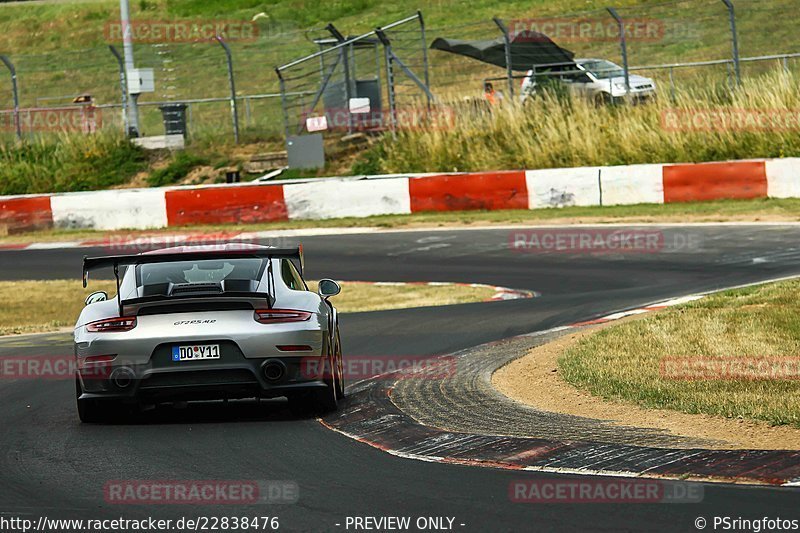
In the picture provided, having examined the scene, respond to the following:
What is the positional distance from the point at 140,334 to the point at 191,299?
409mm

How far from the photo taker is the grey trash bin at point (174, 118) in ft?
109

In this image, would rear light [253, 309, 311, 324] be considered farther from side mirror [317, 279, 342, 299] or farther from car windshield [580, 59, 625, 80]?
car windshield [580, 59, 625, 80]

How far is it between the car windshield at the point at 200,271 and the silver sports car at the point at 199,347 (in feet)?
0.55

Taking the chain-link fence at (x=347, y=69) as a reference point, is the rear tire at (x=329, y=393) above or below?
below

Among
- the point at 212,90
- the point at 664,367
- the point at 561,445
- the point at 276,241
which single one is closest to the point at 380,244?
the point at 276,241

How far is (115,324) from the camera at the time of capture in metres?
8.86
